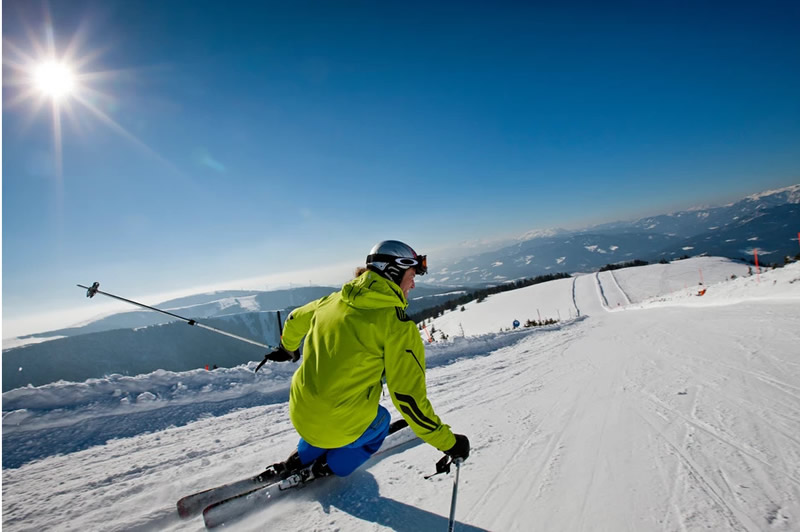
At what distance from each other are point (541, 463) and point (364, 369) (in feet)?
6.90


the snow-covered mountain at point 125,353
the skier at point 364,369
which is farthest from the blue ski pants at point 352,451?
the snow-covered mountain at point 125,353

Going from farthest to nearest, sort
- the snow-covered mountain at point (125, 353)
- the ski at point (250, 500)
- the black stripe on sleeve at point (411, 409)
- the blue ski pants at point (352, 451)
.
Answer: the snow-covered mountain at point (125, 353) < the blue ski pants at point (352, 451) < the ski at point (250, 500) < the black stripe on sleeve at point (411, 409)

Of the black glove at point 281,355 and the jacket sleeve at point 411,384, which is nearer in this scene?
the jacket sleeve at point 411,384

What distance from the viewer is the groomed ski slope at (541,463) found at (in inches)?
97.7

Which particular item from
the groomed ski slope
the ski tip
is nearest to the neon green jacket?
the groomed ski slope

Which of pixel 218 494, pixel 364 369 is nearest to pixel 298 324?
pixel 364 369

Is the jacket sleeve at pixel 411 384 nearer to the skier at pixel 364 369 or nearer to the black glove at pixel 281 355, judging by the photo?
the skier at pixel 364 369

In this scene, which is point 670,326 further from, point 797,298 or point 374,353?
point 374,353

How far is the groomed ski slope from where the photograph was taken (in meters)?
2.48

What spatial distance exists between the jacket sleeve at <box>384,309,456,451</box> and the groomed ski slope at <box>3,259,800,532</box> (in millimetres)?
795

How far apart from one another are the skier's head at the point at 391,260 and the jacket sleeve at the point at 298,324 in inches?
32.7

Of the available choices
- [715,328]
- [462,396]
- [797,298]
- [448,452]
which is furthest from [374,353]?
[797,298]

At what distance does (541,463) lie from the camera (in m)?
A: 3.12

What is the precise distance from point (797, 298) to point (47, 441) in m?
18.0
